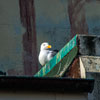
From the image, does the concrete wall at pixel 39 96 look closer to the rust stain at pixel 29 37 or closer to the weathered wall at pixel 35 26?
the weathered wall at pixel 35 26

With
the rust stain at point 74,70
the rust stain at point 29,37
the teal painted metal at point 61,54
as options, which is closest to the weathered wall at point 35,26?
the rust stain at point 29,37

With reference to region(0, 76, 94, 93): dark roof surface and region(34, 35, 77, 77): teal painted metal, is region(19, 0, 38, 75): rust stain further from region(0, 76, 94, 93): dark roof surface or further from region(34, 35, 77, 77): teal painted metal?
region(0, 76, 94, 93): dark roof surface

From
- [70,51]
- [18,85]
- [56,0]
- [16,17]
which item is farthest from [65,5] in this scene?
[18,85]

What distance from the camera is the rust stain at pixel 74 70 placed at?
1139cm

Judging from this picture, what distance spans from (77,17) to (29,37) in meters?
1.91

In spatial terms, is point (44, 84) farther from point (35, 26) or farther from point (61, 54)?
point (35, 26)

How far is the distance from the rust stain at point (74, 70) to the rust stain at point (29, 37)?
7.41 metres

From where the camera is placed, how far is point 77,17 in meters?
21.2

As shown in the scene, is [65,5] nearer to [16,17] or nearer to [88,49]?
[16,17]

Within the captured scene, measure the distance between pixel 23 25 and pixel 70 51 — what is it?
27.8 feet

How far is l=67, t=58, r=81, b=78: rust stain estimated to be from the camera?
37.4 feet

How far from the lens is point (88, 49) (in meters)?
11.6

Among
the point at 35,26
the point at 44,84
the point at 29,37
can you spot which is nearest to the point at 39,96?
the point at 44,84

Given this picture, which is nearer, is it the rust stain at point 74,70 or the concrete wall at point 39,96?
the concrete wall at point 39,96
